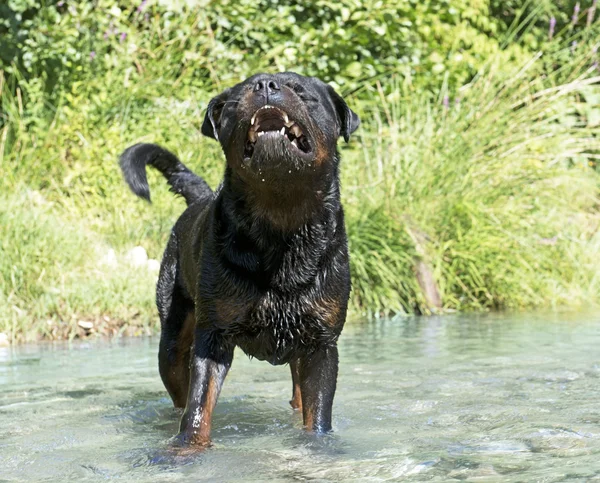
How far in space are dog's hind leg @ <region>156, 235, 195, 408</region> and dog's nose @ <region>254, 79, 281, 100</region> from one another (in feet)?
5.06

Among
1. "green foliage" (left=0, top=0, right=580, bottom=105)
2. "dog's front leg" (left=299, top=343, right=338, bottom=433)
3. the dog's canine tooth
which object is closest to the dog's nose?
the dog's canine tooth

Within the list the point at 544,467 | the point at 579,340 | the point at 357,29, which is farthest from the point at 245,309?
the point at 357,29

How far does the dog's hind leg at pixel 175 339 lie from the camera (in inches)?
203

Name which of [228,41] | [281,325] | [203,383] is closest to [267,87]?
[281,325]

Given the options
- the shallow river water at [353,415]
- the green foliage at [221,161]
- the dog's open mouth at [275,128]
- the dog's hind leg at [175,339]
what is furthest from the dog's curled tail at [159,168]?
the green foliage at [221,161]

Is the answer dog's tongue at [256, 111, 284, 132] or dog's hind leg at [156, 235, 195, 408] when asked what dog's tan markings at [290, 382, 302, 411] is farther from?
dog's tongue at [256, 111, 284, 132]

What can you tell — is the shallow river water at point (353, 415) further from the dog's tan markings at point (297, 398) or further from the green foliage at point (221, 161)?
the green foliage at point (221, 161)

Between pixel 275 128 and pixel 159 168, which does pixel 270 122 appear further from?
pixel 159 168

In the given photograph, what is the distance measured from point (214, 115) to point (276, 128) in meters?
0.49

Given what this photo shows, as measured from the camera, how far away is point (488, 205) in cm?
1020

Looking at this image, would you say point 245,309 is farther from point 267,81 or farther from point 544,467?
point 544,467

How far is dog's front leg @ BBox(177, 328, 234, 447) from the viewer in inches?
163

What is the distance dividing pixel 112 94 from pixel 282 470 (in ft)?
25.3

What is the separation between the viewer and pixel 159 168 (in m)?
5.85
